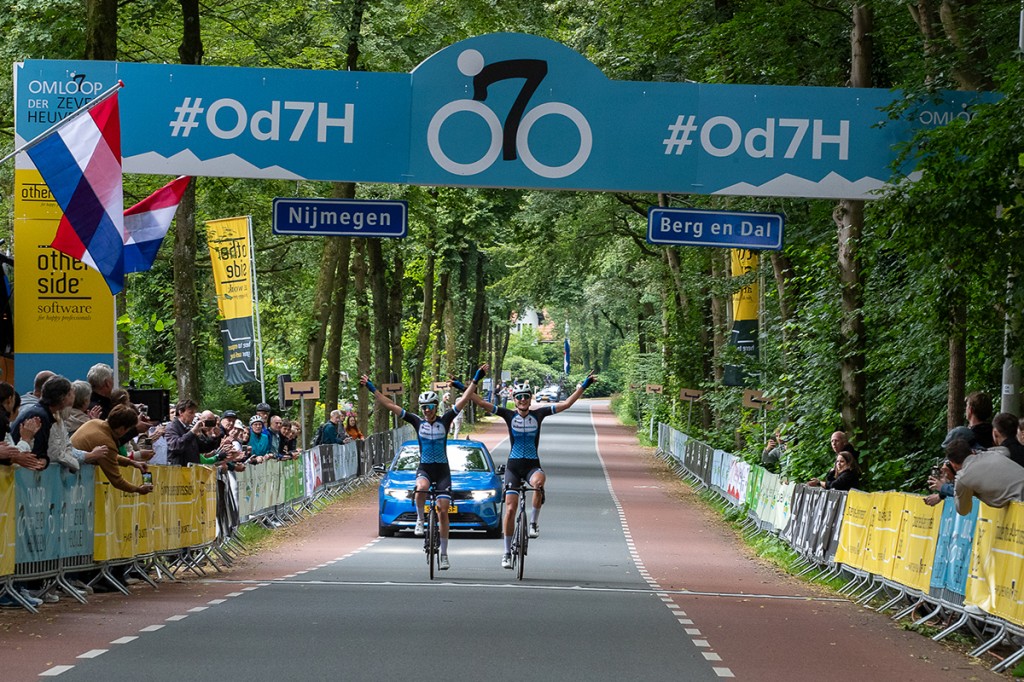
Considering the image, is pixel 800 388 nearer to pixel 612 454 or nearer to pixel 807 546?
pixel 807 546

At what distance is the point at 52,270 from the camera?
18.2 meters

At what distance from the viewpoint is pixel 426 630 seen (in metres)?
12.5

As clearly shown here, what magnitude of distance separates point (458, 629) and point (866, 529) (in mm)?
6721

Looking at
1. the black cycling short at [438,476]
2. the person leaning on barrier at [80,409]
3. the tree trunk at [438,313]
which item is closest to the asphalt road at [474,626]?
the black cycling short at [438,476]

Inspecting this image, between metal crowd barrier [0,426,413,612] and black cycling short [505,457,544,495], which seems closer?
metal crowd barrier [0,426,413,612]

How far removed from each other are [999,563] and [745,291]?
2432cm

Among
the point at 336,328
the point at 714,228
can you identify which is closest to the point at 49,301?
the point at 714,228

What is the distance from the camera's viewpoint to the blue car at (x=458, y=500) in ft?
84.3

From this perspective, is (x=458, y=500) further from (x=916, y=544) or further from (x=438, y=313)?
(x=438, y=313)

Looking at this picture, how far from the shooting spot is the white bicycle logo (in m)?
17.6

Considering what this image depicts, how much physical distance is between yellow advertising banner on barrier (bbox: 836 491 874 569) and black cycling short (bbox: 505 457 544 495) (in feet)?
11.9

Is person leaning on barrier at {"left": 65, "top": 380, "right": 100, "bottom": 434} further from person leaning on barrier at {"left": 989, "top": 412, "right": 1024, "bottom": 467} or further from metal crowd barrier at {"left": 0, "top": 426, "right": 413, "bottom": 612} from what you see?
person leaning on barrier at {"left": 989, "top": 412, "right": 1024, "bottom": 467}

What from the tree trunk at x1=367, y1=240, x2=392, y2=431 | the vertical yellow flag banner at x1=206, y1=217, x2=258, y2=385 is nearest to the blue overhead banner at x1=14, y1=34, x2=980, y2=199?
the vertical yellow flag banner at x1=206, y1=217, x2=258, y2=385

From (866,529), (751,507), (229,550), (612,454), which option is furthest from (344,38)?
(612,454)
